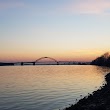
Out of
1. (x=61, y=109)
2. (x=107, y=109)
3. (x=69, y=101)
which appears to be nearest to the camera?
(x=107, y=109)

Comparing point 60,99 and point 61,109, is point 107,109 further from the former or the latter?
point 60,99

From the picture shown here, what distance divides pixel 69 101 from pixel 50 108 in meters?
5.50

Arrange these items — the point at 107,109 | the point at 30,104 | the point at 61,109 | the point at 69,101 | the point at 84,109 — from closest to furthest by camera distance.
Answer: the point at 107,109, the point at 84,109, the point at 61,109, the point at 30,104, the point at 69,101

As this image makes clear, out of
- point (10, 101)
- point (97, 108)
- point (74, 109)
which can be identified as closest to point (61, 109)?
point (74, 109)

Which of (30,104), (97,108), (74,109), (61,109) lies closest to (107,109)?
(97,108)

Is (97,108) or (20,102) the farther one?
(20,102)

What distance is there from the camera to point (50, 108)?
104 feet

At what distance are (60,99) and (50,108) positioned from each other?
6.55 meters

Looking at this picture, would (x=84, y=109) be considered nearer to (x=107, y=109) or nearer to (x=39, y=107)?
(x=107, y=109)

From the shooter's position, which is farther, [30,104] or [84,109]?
[30,104]

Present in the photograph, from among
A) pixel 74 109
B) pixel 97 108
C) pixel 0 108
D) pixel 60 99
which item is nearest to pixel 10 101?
pixel 0 108

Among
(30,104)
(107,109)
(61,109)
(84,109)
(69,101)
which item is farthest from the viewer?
(69,101)

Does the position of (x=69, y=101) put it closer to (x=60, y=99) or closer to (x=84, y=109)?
(x=60, y=99)

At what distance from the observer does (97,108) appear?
2502 cm
